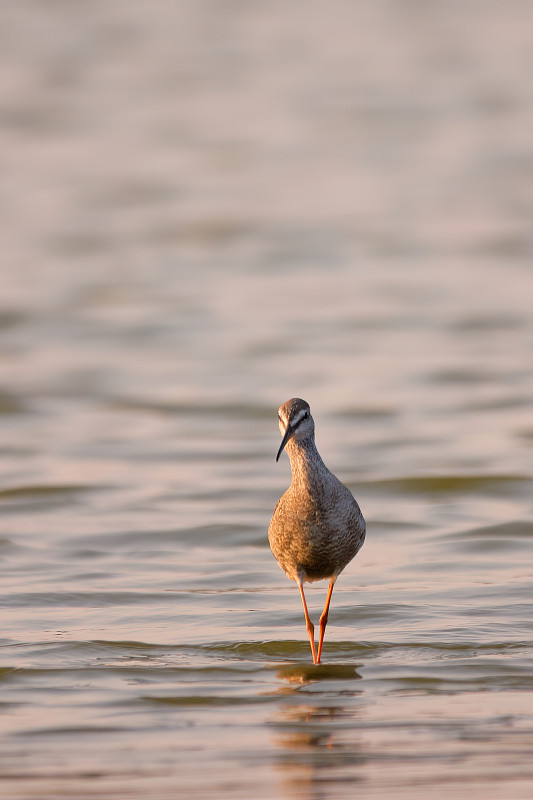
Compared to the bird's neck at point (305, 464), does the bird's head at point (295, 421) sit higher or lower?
higher

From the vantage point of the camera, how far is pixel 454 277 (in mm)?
28656

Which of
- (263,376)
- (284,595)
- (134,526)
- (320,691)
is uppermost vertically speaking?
(263,376)

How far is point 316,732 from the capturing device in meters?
9.31

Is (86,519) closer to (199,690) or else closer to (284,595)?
(284,595)

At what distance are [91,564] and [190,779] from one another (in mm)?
6804

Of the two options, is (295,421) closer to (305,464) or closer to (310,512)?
(305,464)

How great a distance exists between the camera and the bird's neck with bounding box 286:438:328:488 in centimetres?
1130

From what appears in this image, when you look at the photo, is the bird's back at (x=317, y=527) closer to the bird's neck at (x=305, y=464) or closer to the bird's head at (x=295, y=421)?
the bird's neck at (x=305, y=464)

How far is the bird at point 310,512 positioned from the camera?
11.2 m

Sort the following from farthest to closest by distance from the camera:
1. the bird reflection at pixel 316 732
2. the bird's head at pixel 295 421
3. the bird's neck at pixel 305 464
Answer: the bird's neck at pixel 305 464, the bird's head at pixel 295 421, the bird reflection at pixel 316 732

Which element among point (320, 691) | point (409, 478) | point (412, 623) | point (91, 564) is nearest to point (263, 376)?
point (409, 478)

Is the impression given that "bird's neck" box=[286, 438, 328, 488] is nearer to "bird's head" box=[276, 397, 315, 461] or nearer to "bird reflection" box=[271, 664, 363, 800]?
"bird's head" box=[276, 397, 315, 461]

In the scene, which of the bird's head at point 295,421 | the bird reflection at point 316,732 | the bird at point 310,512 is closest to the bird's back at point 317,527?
the bird at point 310,512

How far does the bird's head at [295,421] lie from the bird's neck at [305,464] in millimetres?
68
